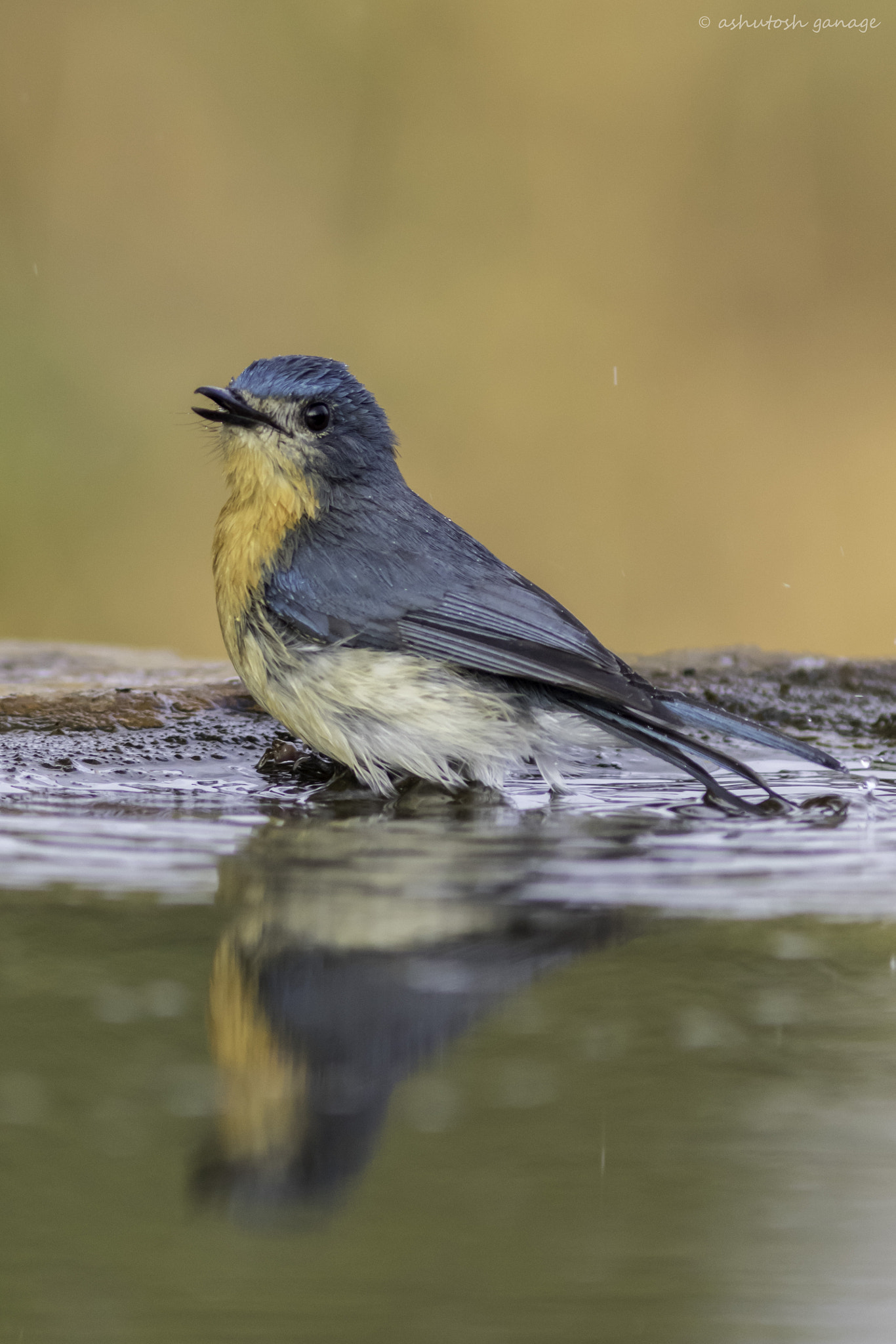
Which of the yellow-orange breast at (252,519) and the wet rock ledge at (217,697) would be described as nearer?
the wet rock ledge at (217,697)

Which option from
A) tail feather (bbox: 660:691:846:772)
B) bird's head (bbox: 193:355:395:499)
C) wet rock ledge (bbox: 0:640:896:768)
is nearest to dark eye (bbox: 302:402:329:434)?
bird's head (bbox: 193:355:395:499)

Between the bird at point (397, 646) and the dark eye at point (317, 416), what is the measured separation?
0.01 metres

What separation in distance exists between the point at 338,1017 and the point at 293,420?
246cm

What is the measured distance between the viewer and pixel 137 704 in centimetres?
394

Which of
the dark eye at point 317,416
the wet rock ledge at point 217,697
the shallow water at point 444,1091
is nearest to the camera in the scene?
the shallow water at point 444,1091

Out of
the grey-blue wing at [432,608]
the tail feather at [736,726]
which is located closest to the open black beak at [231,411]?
the grey-blue wing at [432,608]

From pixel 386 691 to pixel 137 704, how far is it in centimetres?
66

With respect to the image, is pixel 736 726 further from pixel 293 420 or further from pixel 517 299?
pixel 517 299

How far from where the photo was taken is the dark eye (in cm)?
408

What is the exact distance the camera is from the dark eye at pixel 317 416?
4082 mm

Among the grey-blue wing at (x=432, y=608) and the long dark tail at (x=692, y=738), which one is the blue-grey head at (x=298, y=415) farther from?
the long dark tail at (x=692, y=738)

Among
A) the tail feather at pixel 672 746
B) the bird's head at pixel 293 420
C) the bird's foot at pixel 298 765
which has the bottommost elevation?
the bird's foot at pixel 298 765

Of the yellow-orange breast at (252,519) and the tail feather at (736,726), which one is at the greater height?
the yellow-orange breast at (252,519)

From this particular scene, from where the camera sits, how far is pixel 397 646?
3.74m
